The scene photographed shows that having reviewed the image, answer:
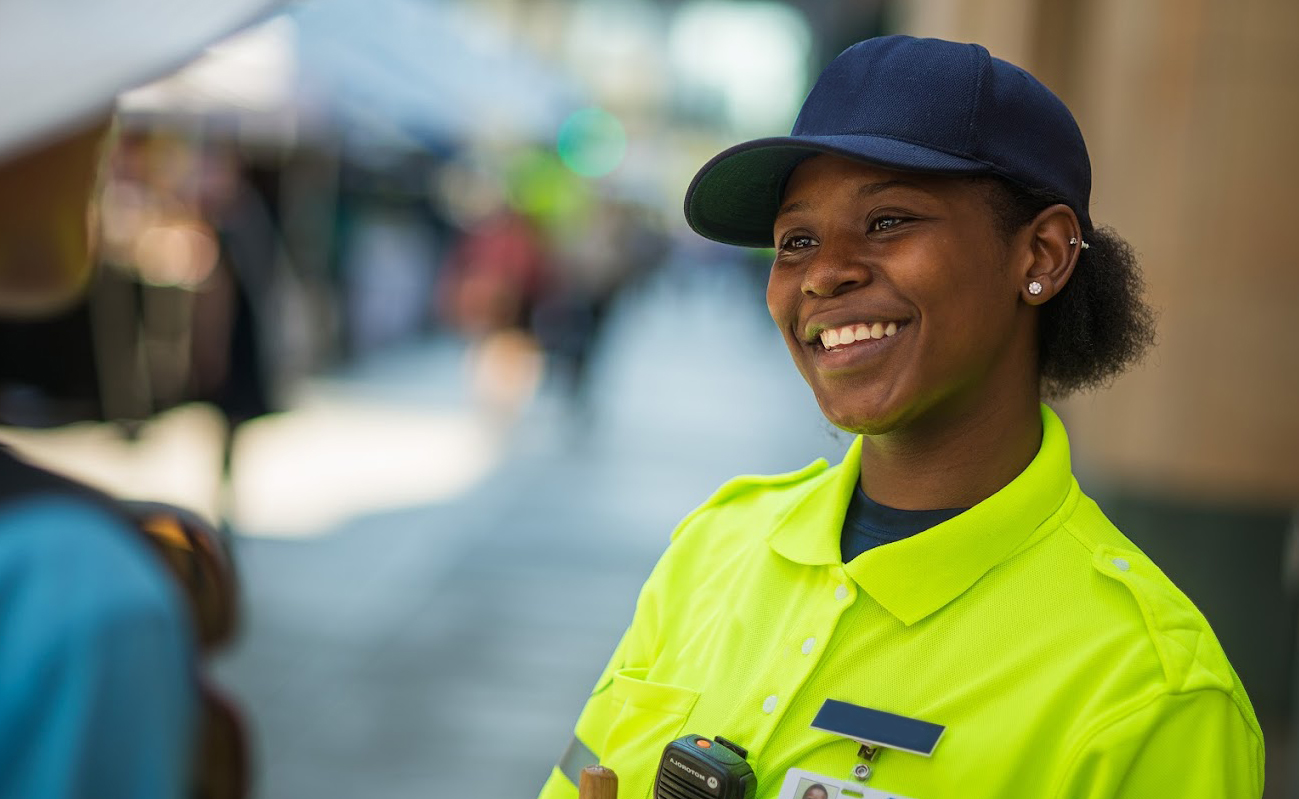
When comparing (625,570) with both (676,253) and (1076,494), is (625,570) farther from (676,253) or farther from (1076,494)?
(676,253)

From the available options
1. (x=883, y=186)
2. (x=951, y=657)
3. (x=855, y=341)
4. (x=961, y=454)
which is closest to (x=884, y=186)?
(x=883, y=186)

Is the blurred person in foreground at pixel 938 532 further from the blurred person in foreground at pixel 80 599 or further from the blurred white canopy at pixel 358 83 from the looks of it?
the blurred white canopy at pixel 358 83

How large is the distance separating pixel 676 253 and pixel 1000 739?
70.8 m

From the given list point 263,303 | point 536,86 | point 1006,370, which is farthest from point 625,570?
point 536,86

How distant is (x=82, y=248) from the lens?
169cm

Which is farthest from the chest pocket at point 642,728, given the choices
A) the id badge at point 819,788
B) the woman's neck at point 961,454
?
the woman's neck at point 961,454

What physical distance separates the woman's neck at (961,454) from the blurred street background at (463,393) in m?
0.52

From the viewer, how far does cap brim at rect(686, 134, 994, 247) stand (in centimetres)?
182

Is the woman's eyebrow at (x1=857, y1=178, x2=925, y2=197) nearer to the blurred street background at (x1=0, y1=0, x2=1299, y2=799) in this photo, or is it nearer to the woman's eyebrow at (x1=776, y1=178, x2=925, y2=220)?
the woman's eyebrow at (x1=776, y1=178, x2=925, y2=220)

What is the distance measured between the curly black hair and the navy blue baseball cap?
0.10 metres

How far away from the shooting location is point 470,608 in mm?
7855

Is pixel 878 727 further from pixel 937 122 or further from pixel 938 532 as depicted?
pixel 937 122

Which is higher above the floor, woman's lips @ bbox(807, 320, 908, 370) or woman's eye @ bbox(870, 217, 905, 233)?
woman's eye @ bbox(870, 217, 905, 233)

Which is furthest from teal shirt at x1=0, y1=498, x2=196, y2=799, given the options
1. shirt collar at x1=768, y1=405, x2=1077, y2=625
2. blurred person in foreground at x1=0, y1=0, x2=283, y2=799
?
shirt collar at x1=768, y1=405, x2=1077, y2=625
